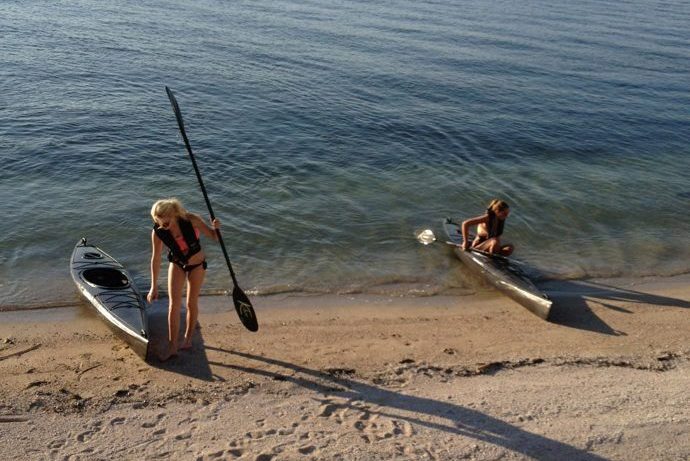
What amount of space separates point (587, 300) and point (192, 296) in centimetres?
681

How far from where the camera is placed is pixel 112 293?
923 centimetres

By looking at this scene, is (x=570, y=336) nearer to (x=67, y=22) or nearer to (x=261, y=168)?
(x=261, y=168)

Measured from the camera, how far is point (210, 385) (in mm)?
7637

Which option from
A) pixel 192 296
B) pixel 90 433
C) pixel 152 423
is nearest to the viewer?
pixel 90 433

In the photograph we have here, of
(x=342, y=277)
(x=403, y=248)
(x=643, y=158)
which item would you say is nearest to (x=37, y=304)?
(x=342, y=277)

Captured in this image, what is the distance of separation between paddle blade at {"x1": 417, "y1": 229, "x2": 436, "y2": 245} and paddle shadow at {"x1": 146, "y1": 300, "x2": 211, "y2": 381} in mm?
5349

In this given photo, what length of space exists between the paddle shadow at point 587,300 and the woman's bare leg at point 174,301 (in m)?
5.87


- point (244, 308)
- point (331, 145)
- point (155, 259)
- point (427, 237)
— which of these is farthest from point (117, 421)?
point (331, 145)

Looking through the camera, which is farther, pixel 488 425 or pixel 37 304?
pixel 37 304

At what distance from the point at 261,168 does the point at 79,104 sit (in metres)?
7.65

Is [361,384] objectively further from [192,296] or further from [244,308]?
[192,296]

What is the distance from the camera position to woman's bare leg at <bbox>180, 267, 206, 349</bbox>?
758 centimetres

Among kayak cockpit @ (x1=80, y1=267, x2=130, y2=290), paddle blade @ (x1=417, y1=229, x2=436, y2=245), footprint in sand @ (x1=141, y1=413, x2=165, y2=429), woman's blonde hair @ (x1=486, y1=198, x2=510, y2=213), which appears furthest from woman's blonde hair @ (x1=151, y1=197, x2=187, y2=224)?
paddle blade @ (x1=417, y1=229, x2=436, y2=245)

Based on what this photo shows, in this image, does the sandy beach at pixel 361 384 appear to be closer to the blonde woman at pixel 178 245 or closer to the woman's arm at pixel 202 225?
the blonde woman at pixel 178 245
